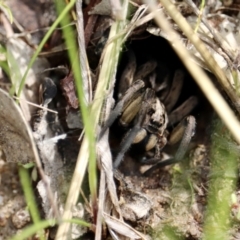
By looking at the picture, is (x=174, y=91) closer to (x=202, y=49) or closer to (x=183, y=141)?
(x=183, y=141)

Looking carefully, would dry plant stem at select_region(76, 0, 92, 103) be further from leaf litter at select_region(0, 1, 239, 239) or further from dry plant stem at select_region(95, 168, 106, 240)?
dry plant stem at select_region(95, 168, 106, 240)

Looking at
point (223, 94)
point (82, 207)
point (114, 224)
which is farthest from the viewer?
point (223, 94)

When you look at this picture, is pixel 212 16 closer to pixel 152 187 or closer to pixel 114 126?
pixel 114 126

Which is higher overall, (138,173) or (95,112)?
(95,112)

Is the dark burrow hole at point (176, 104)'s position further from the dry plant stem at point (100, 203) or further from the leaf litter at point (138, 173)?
the dry plant stem at point (100, 203)

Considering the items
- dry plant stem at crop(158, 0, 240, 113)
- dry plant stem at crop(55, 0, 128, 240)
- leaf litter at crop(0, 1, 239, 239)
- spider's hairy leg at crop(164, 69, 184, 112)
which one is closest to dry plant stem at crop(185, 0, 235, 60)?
leaf litter at crop(0, 1, 239, 239)

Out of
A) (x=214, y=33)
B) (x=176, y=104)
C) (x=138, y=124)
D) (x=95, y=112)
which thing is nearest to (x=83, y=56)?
(x=95, y=112)

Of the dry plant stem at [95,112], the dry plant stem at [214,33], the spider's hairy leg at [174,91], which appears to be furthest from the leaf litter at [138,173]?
the spider's hairy leg at [174,91]

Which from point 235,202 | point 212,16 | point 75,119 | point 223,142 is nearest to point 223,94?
point 223,142
